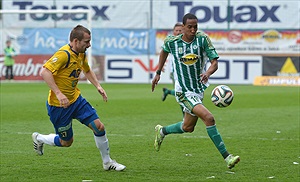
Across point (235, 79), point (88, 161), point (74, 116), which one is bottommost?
point (235, 79)

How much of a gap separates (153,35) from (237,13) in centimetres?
475

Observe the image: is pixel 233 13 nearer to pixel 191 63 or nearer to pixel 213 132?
pixel 191 63

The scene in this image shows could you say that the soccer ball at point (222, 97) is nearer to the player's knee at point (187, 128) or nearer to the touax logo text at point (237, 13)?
the player's knee at point (187, 128)

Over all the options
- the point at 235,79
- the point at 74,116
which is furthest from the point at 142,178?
the point at 235,79

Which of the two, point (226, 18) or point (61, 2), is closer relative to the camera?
point (226, 18)

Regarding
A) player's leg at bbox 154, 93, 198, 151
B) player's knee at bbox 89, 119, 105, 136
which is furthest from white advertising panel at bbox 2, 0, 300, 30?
player's knee at bbox 89, 119, 105, 136

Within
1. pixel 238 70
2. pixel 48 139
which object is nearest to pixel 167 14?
pixel 238 70

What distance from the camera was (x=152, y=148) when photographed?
39.3 feet

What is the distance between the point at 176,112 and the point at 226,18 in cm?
1937

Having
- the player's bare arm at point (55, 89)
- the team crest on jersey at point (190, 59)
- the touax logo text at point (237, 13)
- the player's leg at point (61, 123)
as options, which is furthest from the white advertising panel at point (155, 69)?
the player's bare arm at point (55, 89)

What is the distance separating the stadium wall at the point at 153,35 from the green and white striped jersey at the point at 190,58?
22458mm

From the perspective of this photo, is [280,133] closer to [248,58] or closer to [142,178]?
[142,178]

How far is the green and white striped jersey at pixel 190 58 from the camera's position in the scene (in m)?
10.3

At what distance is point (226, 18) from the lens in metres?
37.4
